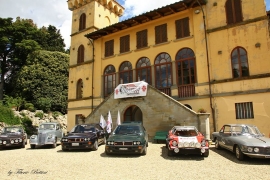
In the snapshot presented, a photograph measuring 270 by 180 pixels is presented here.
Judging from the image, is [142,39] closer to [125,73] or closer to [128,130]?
[125,73]

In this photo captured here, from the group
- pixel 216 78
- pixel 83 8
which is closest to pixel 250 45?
pixel 216 78

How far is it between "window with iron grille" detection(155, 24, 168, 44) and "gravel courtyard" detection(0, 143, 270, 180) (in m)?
12.3

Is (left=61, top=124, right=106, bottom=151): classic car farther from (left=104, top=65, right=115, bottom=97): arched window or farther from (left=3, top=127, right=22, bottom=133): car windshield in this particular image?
(left=104, top=65, right=115, bottom=97): arched window

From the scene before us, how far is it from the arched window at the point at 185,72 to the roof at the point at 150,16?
3.61m

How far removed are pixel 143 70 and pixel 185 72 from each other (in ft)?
13.5

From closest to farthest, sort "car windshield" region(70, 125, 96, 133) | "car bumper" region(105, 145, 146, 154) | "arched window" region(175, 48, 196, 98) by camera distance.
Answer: "car bumper" region(105, 145, 146, 154), "car windshield" region(70, 125, 96, 133), "arched window" region(175, 48, 196, 98)

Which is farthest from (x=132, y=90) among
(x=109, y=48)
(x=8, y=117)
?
(x=8, y=117)

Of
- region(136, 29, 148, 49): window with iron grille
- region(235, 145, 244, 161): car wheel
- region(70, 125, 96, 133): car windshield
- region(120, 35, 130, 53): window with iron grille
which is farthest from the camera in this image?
region(120, 35, 130, 53): window with iron grille

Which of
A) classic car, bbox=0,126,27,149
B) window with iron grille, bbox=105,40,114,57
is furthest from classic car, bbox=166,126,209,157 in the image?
window with iron grille, bbox=105,40,114,57

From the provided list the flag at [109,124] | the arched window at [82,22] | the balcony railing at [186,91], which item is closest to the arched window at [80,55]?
the arched window at [82,22]

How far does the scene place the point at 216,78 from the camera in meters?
16.3

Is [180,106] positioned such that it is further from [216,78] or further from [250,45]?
[250,45]

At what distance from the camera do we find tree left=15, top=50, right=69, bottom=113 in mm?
33500

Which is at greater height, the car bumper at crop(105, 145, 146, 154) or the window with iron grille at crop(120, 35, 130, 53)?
the window with iron grille at crop(120, 35, 130, 53)
